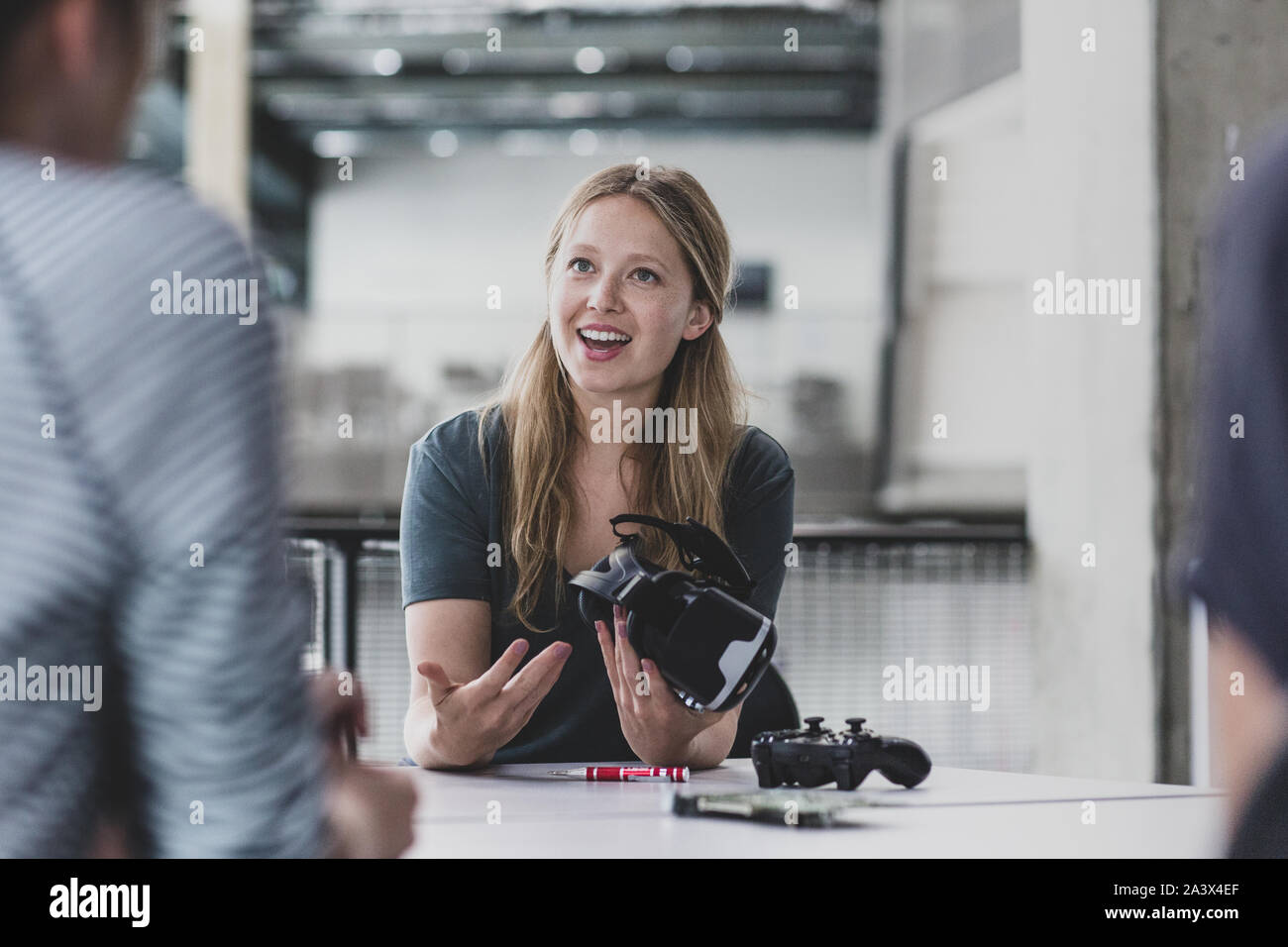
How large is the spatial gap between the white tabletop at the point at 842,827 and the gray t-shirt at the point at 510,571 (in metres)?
0.23

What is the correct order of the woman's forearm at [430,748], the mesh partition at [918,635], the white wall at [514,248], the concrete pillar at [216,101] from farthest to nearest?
1. the white wall at [514,248]
2. the concrete pillar at [216,101]
3. the mesh partition at [918,635]
4. the woman's forearm at [430,748]

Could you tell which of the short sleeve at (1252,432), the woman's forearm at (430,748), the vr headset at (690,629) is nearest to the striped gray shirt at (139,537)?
the short sleeve at (1252,432)

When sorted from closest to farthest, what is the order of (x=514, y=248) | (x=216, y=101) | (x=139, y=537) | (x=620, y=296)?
(x=139, y=537) → (x=620, y=296) → (x=216, y=101) → (x=514, y=248)

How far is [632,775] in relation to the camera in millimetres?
1089

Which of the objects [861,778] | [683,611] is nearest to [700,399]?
[683,611]

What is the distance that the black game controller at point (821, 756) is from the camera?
99cm

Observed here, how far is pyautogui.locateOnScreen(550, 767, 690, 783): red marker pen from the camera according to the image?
1079mm

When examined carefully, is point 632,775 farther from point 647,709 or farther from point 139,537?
point 139,537

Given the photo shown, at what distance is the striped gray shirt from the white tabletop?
313 mm

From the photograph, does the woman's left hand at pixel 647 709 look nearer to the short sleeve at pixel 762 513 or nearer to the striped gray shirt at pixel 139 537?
the short sleeve at pixel 762 513

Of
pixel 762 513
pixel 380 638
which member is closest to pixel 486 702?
pixel 762 513

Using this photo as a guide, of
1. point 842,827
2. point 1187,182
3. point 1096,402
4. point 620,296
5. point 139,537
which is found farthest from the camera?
point 1096,402

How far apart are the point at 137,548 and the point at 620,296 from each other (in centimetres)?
98
